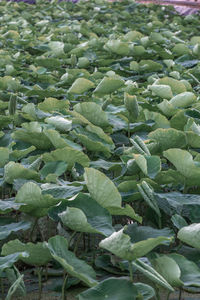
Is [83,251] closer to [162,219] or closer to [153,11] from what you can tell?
[162,219]

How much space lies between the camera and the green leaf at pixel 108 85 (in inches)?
69.3

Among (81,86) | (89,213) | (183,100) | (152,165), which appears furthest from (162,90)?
(89,213)

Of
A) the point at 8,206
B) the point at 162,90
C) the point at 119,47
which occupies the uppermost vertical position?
the point at 8,206

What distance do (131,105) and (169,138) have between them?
254 millimetres

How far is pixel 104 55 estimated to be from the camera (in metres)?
3.02

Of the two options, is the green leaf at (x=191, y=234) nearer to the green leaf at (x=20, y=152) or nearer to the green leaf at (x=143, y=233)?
the green leaf at (x=143, y=233)

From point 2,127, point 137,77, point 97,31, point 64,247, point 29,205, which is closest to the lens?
point 64,247

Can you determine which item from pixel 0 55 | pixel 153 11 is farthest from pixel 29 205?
pixel 153 11

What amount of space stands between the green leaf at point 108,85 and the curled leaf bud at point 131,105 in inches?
9.0

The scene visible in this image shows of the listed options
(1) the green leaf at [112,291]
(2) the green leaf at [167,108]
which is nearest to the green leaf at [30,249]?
(1) the green leaf at [112,291]

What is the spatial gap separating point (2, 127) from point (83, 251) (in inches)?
24.2

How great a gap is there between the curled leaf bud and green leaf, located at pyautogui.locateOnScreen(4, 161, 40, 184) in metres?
0.44

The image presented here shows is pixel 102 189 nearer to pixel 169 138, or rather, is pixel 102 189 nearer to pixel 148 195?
pixel 148 195

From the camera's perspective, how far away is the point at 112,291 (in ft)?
2.72
